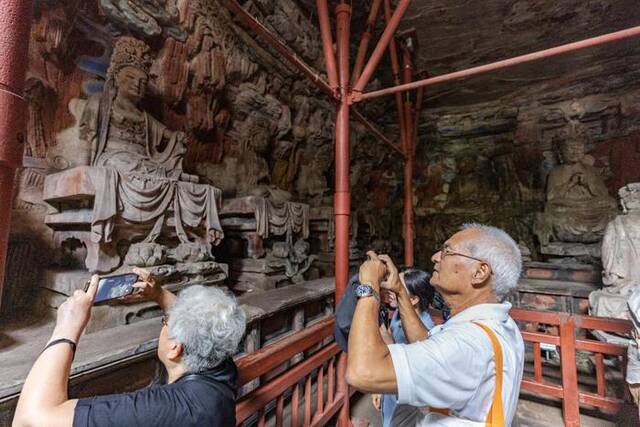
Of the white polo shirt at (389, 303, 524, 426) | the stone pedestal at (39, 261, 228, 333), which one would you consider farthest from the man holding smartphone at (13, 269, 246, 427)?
the stone pedestal at (39, 261, 228, 333)

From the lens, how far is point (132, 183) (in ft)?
11.2

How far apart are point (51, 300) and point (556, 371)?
6326 millimetres

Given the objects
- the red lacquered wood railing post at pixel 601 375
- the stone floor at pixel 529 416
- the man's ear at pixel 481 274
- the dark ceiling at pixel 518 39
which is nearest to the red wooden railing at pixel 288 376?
the stone floor at pixel 529 416

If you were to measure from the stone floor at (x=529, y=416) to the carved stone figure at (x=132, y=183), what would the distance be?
2840mm

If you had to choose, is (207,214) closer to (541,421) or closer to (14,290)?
(14,290)

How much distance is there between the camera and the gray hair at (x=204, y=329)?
3.77ft

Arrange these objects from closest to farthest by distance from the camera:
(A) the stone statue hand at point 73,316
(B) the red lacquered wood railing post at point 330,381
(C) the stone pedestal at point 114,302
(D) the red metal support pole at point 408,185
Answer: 1. (A) the stone statue hand at point 73,316
2. (B) the red lacquered wood railing post at point 330,381
3. (C) the stone pedestal at point 114,302
4. (D) the red metal support pole at point 408,185

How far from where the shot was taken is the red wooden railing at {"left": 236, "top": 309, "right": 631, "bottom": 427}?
1.53 metres

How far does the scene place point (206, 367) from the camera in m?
1.16

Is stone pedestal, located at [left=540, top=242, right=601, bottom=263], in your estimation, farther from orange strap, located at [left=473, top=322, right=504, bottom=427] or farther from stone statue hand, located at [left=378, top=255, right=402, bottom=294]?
orange strap, located at [left=473, top=322, right=504, bottom=427]

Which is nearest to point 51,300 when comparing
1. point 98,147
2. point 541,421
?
point 98,147

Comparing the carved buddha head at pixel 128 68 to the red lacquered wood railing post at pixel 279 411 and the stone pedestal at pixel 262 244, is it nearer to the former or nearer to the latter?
the stone pedestal at pixel 262 244

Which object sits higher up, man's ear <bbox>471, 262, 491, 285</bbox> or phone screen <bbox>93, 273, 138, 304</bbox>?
man's ear <bbox>471, 262, 491, 285</bbox>

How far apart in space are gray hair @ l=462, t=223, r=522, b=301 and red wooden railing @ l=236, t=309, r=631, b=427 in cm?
112
